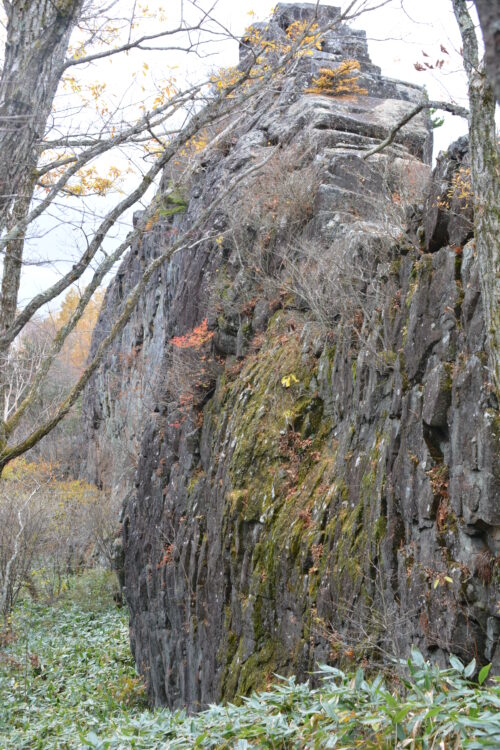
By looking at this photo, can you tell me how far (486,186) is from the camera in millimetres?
5250

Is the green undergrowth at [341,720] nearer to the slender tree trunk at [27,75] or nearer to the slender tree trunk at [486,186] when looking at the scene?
the slender tree trunk at [486,186]

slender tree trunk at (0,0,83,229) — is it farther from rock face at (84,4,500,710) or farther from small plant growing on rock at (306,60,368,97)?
small plant growing on rock at (306,60,368,97)

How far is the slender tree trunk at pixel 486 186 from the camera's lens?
203 inches

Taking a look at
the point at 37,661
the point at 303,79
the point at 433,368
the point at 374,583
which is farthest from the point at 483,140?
the point at 37,661

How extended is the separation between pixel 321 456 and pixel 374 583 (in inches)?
102

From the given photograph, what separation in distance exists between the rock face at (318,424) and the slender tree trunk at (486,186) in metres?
0.61

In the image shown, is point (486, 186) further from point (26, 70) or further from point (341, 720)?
point (341, 720)

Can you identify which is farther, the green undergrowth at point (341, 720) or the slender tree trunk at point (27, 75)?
the slender tree trunk at point (27, 75)

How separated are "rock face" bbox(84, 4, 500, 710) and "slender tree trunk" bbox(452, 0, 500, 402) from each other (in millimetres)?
611

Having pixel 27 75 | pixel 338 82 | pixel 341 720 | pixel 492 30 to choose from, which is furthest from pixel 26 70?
pixel 338 82

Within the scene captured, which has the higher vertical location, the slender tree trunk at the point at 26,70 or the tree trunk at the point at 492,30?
the slender tree trunk at the point at 26,70

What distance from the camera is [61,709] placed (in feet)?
42.0

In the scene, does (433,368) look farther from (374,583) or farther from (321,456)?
(321,456)

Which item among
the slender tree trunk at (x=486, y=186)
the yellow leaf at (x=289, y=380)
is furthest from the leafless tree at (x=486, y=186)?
the yellow leaf at (x=289, y=380)
